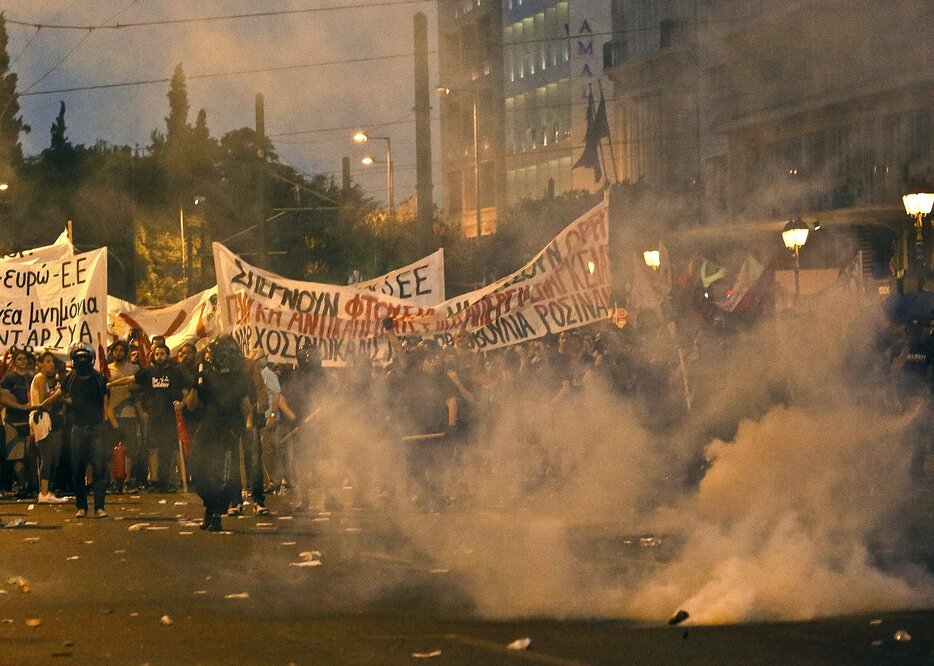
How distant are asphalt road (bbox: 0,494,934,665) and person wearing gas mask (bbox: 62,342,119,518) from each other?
1.95 m

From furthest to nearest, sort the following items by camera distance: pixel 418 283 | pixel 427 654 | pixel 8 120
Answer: pixel 8 120 → pixel 418 283 → pixel 427 654

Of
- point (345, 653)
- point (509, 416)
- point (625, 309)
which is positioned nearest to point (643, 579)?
point (345, 653)

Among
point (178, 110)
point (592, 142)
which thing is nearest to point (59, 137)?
point (178, 110)

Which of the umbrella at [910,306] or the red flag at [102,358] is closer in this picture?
the umbrella at [910,306]

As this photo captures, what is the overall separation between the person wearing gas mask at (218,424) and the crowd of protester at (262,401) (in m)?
0.01

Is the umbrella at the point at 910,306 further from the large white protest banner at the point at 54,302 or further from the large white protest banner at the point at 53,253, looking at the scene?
the large white protest banner at the point at 53,253

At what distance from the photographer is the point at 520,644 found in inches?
283

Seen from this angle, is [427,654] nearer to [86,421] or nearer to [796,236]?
[796,236]

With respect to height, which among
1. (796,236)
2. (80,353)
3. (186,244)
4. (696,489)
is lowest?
(696,489)

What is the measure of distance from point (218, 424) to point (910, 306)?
594cm

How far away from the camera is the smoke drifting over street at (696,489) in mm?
8273

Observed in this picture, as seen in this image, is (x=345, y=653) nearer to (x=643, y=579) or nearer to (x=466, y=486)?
(x=643, y=579)

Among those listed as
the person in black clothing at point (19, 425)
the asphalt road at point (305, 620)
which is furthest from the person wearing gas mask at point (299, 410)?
the person in black clothing at point (19, 425)

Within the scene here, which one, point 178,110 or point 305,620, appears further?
point 178,110
